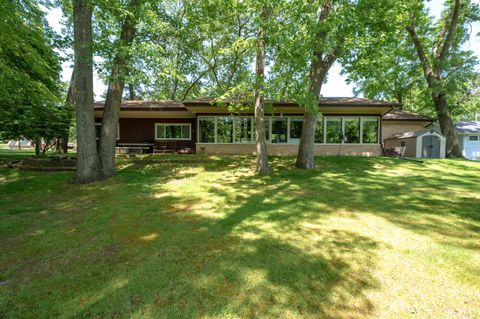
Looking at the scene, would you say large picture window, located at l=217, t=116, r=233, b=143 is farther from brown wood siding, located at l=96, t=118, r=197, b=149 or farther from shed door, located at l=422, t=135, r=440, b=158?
shed door, located at l=422, t=135, r=440, b=158

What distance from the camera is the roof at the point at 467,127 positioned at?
23.3 metres

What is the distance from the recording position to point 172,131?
17562mm

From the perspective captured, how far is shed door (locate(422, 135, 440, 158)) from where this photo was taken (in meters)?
15.9

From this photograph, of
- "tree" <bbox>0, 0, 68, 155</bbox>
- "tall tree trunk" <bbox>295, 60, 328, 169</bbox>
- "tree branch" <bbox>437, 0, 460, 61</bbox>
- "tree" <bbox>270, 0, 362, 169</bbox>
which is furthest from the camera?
"tree branch" <bbox>437, 0, 460, 61</bbox>

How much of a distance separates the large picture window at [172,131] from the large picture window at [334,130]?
928 cm

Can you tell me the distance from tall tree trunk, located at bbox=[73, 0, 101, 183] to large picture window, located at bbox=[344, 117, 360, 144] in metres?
14.0

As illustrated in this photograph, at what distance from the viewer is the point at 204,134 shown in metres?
16.0

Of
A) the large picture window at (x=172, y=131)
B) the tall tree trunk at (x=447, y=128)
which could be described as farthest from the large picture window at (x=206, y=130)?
the tall tree trunk at (x=447, y=128)

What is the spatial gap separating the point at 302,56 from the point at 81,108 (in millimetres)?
7450

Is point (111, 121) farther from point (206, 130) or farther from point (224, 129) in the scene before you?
point (224, 129)

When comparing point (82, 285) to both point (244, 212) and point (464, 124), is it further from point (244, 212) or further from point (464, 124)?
point (464, 124)

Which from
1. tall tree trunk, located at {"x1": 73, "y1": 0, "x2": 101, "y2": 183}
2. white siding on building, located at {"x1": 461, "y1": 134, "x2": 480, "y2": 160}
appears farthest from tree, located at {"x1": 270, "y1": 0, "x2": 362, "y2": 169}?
white siding on building, located at {"x1": 461, "y1": 134, "x2": 480, "y2": 160}

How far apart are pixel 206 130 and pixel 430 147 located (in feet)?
46.6

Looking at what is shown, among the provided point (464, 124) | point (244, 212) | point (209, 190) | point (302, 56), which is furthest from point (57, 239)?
point (464, 124)
